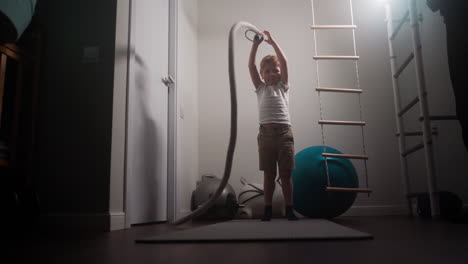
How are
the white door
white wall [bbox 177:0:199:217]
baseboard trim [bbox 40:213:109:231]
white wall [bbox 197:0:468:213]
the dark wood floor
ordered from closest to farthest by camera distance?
the dark wood floor
baseboard trim [bbox 40:213:109:231]
the white door
white wall [bbox 177:0:199:217]
white wall [bbox 197:0:468:213]

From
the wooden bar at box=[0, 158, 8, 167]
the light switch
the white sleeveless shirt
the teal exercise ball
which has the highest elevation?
the light switch

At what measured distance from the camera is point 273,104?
8.56 ft

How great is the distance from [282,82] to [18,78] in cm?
161

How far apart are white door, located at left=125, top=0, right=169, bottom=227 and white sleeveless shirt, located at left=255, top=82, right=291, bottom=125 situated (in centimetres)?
72

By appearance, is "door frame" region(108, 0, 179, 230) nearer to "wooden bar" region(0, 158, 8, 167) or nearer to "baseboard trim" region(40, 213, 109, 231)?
"baseboard trim" region(40, 213, 109, 231)

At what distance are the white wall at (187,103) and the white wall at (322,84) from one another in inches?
5.1

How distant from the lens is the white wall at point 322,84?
3.46 m

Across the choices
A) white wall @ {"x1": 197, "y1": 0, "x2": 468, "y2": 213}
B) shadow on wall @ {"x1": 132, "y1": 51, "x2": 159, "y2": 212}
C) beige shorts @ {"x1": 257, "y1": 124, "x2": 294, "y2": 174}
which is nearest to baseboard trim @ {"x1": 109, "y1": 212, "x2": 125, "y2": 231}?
shadow on wall @ {"x1": 132, "y1": 51, "x2": 159, "y2": 212}

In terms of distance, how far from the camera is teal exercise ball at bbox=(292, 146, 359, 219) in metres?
2.65

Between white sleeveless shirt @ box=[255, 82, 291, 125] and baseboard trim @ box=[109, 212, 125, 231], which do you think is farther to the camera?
white sleeveless shirt @ box=[255, 82, 291, 125]

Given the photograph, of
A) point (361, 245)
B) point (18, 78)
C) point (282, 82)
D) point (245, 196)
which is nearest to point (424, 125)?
point (282, 82)

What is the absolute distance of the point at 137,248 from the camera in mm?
1110

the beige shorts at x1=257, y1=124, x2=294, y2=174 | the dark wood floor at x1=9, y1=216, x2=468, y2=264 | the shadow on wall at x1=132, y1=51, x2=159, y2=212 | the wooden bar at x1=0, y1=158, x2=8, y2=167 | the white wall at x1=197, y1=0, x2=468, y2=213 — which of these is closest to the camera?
the dark wood floor at x1=9, y1=216, x2=468, y2=264

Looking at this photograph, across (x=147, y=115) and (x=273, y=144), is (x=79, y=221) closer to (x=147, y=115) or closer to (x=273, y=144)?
(x=147, y=115)
